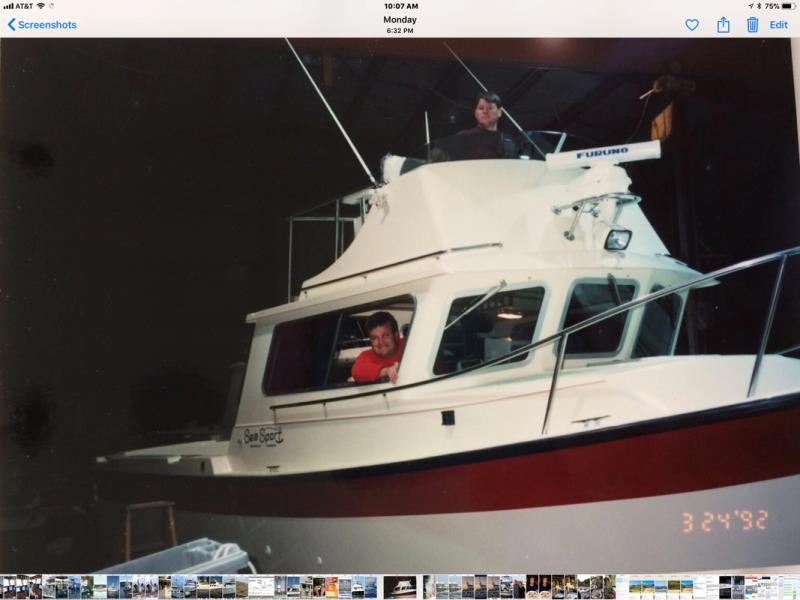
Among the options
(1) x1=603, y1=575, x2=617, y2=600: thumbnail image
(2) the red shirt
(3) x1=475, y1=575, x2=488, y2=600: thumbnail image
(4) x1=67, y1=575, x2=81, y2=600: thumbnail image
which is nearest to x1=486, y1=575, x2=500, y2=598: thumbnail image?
(3) x1=475, y1=575, x2=488, y2=600: thumbnail image

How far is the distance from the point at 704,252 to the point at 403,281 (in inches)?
33.8

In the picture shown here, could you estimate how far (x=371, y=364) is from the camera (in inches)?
67.9

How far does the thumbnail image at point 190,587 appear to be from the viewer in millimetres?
1540

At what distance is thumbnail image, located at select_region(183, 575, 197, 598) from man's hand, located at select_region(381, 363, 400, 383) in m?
→ 0.71

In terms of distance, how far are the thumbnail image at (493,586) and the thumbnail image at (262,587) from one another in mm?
552

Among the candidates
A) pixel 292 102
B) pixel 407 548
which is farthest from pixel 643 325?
pixel 292 102

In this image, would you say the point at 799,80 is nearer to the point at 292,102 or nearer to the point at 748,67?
the point at 748,67

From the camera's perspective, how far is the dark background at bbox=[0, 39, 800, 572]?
65.1 inches

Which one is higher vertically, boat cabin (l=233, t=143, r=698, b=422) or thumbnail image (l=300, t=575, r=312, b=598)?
boat cabin (l=233, t=143, r=698, b=422)

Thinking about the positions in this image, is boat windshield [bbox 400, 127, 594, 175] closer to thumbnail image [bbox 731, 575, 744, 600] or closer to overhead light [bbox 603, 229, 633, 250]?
overhead light [bbox 603, 229, 633, 250]

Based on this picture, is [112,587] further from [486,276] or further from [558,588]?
[486,276]

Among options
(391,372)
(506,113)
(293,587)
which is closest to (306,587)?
(293,587)

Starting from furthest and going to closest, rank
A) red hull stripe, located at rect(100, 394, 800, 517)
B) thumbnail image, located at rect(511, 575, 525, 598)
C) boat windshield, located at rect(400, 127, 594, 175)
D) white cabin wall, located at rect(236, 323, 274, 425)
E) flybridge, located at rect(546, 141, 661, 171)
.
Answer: white cabin wall, located at rect(236, 323, 274, 425)
boat windshield, located at rect(400, 127, 594, 175)
flybridge, located at rect(546, 141, 661, 171)
thumbnail image, located at rect(511, 575, 525, 598)
red hull stripe, located at rect(100, 394, 800, 517)

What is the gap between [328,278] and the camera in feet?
6.05
